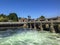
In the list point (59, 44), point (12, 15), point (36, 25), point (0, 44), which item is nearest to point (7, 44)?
point (0, 44)

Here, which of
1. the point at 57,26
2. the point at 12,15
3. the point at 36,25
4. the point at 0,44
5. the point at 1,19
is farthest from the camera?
the point at 12,15

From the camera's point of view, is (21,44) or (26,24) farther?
(26,24)

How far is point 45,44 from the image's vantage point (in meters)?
28.4

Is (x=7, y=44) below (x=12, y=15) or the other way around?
below

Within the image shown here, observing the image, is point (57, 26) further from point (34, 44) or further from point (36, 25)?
point (34, 44)

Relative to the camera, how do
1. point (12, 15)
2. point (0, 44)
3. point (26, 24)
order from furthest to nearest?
point (12, 15), point (26, 24), point (0, 44)

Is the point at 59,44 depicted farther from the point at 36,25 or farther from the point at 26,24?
the point at 26,24

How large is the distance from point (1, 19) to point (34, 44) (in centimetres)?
12381

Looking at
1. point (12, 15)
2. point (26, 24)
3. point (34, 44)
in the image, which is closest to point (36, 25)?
point (26, 24)

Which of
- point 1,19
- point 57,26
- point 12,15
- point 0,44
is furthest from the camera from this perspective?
point 12,15

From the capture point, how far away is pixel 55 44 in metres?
28.4

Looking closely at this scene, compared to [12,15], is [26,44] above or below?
below

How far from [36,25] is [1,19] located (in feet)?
222

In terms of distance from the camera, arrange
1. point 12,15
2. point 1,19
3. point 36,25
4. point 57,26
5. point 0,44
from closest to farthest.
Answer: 1. point 0,44
2. point 57,26
3. point 36,25
4. point 1,19
5. point 12,15
